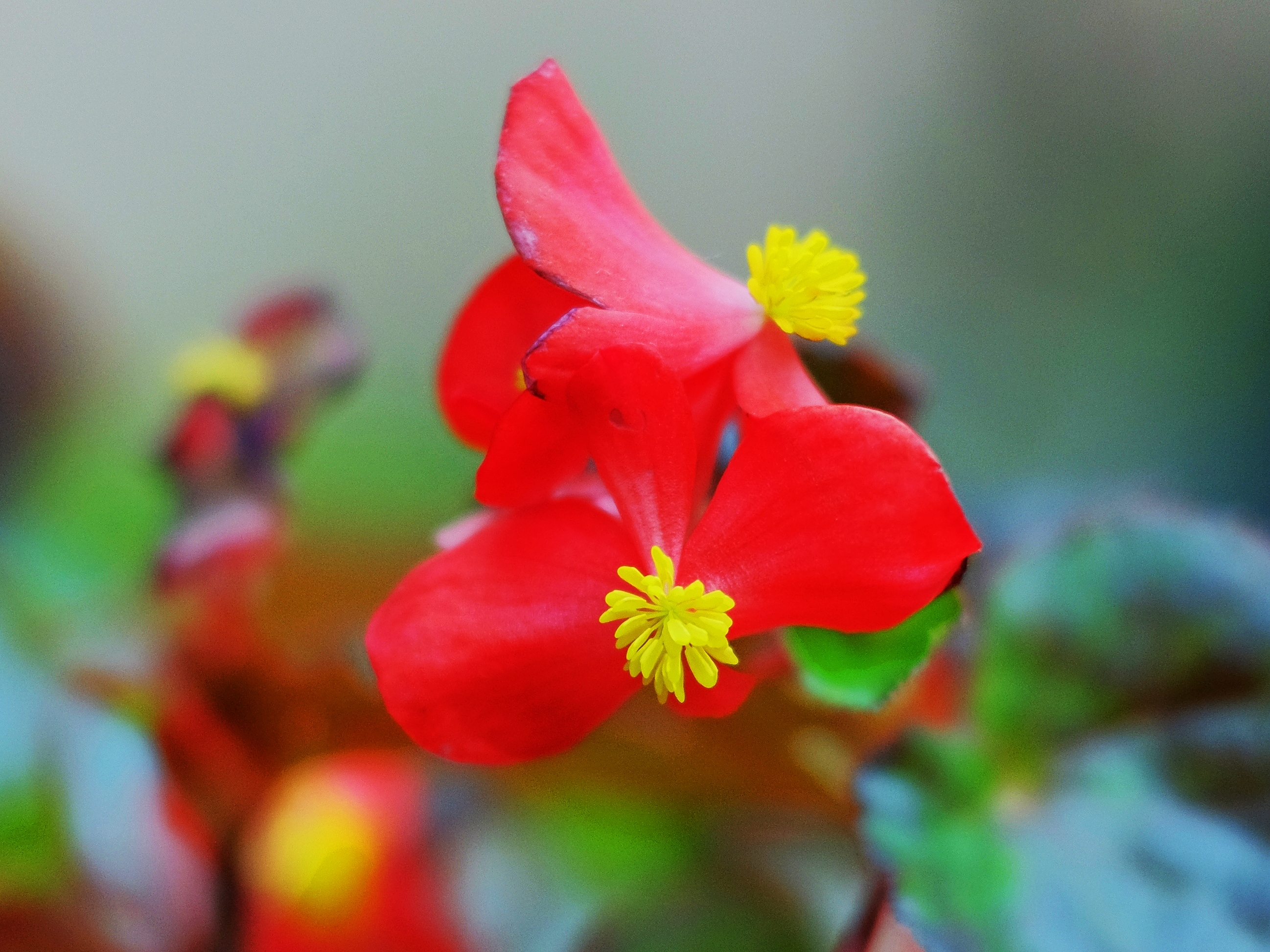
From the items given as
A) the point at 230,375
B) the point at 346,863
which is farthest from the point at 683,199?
the point at 346,863

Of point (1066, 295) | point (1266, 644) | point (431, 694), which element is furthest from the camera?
point (1066, 295)

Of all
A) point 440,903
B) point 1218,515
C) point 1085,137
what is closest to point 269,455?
point 440,903

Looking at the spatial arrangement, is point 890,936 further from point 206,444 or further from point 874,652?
point 206,444

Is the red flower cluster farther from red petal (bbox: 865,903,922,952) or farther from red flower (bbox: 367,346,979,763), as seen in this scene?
red petal (bbox: 865,903,922,952)

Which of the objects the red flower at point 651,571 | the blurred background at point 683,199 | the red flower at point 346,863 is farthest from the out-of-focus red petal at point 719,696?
the blurred background at point 683,199

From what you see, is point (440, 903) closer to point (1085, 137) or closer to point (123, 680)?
point (123, 680)

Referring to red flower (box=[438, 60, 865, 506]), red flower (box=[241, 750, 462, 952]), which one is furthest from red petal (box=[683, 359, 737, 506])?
red flower (box=[241, 750, 462, 952])

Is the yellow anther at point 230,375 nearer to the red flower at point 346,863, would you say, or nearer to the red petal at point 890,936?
the red flower at point 346,863
